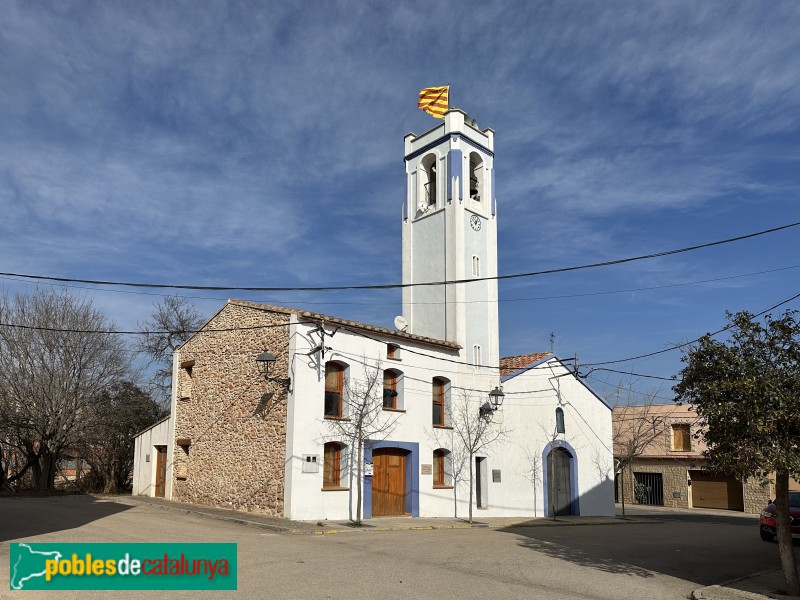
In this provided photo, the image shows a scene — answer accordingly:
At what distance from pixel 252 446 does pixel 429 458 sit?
6.02 m

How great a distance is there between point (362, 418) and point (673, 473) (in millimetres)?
26551

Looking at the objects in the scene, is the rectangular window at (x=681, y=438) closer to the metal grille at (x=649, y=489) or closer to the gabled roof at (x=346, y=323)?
the metal grille at (x=649, y=489)

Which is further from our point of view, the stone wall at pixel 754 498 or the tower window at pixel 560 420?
the stone wall at pixel 754 498

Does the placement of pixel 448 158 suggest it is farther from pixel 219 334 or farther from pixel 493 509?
pixel 493 509

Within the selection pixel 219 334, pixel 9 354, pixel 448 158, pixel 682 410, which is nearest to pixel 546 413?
pixel 448 158

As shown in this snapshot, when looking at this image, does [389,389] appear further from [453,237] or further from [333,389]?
[453,237]

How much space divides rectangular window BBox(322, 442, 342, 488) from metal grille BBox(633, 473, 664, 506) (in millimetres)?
26814

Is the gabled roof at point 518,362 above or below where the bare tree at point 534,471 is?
above

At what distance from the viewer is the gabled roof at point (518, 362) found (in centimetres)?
2722

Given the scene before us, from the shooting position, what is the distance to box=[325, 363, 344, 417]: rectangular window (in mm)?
20375

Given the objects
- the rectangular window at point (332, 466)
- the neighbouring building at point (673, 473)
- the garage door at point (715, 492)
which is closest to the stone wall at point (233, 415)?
the rectangular window at point (332, 466)

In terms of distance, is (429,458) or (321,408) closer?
(321,408)

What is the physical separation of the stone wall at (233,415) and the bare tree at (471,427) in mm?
7129

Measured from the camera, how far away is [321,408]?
64.8ft
